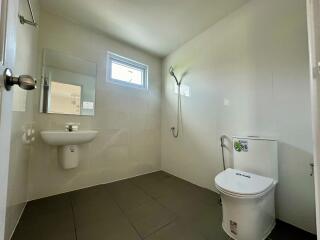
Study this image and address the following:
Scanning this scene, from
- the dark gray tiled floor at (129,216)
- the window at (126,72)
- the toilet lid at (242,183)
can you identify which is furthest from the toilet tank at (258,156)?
the window at (126,72)

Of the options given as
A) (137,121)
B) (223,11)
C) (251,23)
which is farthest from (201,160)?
(223,11)

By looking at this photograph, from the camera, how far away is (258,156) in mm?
1416

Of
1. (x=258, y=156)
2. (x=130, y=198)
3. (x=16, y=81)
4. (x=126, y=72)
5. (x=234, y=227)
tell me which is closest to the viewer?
(x=16, y=81)

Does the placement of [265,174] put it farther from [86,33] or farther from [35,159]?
[86,33]

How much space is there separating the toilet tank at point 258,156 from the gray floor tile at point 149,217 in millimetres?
918

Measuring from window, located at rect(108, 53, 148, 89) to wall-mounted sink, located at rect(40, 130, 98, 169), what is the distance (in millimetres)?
1057

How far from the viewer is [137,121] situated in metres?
2.66

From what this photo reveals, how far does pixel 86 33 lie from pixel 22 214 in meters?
2.37

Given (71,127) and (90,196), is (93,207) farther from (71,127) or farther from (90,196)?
(71,127)

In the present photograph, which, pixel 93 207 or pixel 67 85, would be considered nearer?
pixel 93 207

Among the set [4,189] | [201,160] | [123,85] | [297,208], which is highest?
[123,85]

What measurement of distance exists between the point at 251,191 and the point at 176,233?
720mm

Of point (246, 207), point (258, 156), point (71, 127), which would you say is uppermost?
point (71, 127)

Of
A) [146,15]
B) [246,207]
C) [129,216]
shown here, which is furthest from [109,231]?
[146,15]
